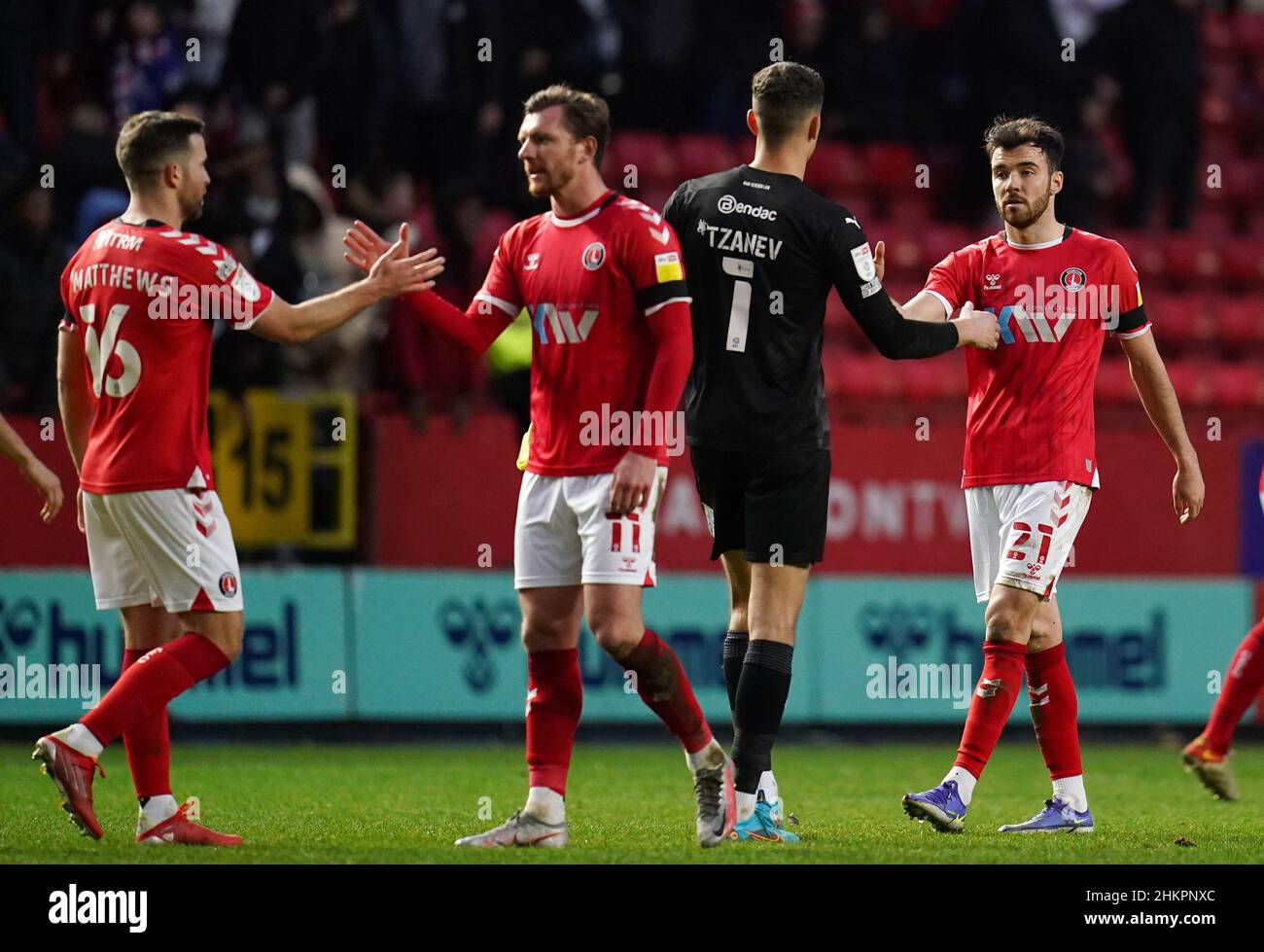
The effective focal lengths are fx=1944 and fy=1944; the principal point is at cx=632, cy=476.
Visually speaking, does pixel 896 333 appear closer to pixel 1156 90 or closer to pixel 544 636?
pixel 544 636

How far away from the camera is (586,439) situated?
19.1 ft

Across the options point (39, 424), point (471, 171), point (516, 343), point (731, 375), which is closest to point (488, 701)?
point (516, 343)

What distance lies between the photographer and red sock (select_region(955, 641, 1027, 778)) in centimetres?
673

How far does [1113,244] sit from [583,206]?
2.12 meters

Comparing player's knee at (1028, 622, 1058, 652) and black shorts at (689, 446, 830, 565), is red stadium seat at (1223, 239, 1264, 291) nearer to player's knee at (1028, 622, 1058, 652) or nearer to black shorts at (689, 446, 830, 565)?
player's knee at (1028, 622, 1058, 652)

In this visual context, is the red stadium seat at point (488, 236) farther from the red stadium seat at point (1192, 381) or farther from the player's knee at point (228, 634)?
the player's knee at point (228, 634)

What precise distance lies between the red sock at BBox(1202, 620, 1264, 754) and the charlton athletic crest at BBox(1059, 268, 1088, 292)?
1.76 metres

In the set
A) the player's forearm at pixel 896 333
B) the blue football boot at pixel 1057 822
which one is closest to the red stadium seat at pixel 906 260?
the blue football boot at pixel 1057 822

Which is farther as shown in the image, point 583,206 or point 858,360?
point 858,360

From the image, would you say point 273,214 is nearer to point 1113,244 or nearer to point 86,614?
point 86,614

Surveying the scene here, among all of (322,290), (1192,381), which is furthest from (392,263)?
(1192,381)

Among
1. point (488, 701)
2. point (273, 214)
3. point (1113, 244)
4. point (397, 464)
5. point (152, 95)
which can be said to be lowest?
point (488, 701)

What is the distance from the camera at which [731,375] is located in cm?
630

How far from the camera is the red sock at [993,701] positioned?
22.1 feet
